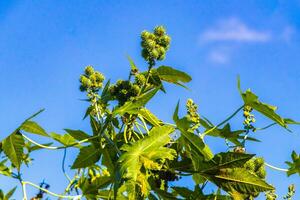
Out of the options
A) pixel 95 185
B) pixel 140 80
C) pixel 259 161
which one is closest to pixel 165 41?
pixel 140 80

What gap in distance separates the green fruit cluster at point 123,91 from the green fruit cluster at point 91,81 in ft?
0.56

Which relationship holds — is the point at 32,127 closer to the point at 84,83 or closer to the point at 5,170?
the point at 84,83

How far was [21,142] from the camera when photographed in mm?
2803

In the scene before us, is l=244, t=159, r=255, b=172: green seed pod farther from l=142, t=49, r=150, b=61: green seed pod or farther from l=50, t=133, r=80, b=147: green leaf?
l=50, t=133, r=80, b=147: green leaf

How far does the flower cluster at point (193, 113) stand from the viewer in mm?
2838

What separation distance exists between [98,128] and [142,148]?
38 cm

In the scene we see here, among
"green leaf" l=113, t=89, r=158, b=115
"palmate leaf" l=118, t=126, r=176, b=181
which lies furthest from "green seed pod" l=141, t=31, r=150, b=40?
"palmate leaf" l=118, t=126, r=176, b=181

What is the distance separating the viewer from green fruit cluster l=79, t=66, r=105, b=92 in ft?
9.76

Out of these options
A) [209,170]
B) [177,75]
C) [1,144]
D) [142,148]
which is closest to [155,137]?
[142,148]

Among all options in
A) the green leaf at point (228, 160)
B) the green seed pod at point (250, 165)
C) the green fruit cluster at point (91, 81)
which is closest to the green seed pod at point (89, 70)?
the green fruit cluster at point (91, 81)

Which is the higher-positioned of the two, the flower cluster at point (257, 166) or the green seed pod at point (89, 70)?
the green seed pod at point (89, 70)

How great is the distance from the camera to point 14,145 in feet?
9.25

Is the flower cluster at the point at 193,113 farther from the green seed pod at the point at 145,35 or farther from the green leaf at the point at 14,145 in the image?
the green leaf at the point at 14,145

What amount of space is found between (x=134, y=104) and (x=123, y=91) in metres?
0.15
